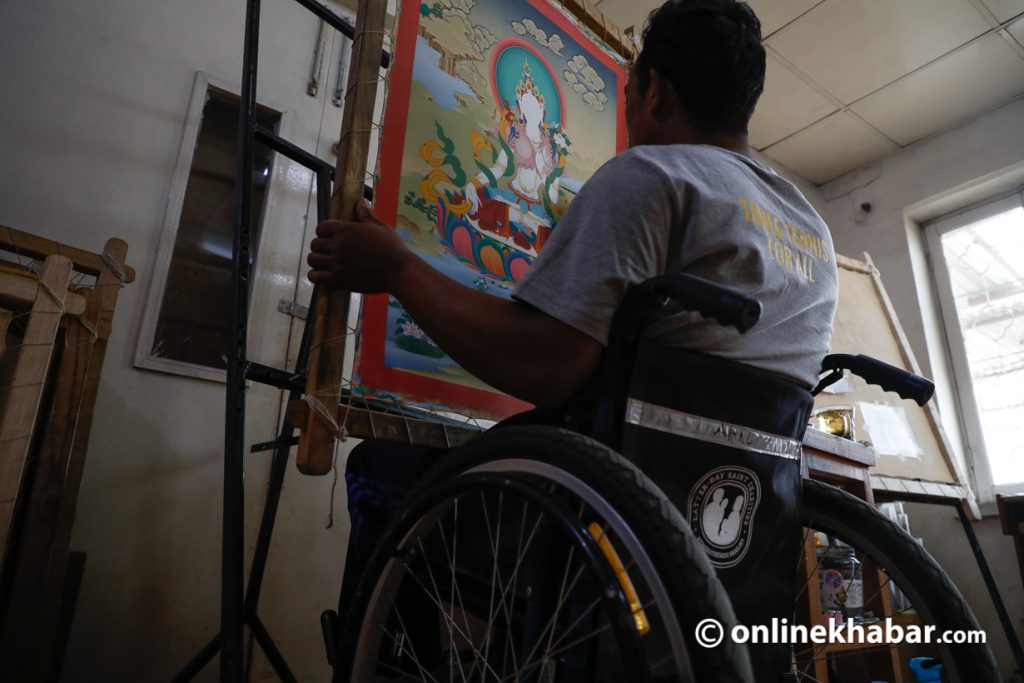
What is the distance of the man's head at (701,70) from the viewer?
0.78 meters

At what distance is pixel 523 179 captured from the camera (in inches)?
45.4

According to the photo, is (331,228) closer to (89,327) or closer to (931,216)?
(89,327)

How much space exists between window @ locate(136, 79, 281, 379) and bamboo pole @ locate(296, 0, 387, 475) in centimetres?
91

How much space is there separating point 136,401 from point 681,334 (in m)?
1.43

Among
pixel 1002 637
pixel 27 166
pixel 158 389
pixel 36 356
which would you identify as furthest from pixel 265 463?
pixel 1002 637

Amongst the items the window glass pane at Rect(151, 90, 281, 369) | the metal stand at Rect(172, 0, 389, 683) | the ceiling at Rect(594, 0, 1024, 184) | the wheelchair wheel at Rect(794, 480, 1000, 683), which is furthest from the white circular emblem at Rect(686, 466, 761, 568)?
the ceiling at Rect(594, 0, 1024, 184)

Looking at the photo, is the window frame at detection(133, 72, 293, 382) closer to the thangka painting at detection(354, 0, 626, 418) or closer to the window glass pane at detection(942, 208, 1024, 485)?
the thangka painting at detection(354, 0, 626, 418)

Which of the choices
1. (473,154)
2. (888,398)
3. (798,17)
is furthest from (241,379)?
(798,17)

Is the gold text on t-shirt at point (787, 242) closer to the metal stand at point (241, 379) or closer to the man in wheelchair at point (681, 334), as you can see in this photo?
the man in wheelchair at point (681, 334)

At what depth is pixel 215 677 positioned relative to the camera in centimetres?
145

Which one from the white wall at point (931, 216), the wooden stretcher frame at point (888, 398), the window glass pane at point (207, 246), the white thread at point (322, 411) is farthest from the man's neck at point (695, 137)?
the white wall at point (931, 216)

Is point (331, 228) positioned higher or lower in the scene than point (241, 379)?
higher

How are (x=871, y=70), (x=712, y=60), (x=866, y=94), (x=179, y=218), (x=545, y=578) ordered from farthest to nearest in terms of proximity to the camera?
(x=866, y=94)
(x=871, y=70)
(x=179, y=218)
(x=712, y=60)
(x=545, y=578)

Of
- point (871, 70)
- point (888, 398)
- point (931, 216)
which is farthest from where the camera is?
point (931, 216)
